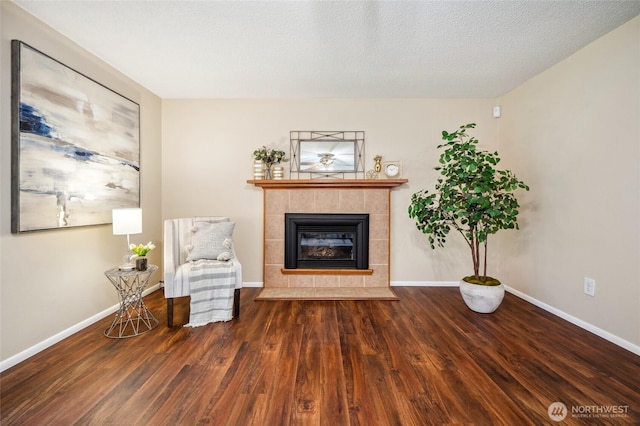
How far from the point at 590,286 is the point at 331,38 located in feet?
9.87

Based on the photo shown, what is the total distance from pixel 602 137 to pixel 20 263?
4.48 meters

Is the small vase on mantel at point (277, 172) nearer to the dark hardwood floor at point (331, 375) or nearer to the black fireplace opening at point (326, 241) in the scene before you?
the black fireplace opening at point (326, 241)

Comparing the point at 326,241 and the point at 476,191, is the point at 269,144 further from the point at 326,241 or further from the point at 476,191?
the point at 476,191

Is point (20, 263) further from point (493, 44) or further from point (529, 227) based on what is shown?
point (529, 227)

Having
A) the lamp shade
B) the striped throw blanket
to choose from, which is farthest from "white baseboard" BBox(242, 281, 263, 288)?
the lamp shade

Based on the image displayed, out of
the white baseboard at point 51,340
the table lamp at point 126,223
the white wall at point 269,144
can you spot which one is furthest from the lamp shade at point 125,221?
the white wall at point 269,144

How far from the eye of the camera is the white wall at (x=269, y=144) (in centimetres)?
362

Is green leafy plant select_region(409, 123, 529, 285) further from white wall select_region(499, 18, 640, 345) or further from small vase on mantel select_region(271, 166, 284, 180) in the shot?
small vase on mantel select_region(271, 166, 284, 180)

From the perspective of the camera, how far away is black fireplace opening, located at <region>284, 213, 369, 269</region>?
3580mm

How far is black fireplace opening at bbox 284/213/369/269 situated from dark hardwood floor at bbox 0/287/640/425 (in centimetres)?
106

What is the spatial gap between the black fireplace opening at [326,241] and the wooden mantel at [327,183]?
0.37 m

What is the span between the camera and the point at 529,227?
3.05 meters

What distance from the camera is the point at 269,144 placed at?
11.9ft

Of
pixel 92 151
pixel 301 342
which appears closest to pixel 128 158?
pixel 92 151
